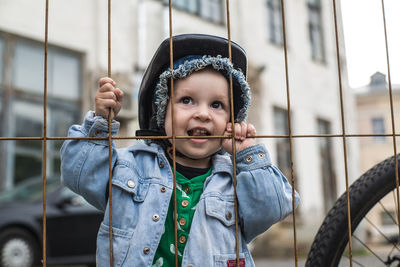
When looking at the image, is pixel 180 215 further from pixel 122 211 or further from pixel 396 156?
pixel 396 156

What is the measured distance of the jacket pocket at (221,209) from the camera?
1.31 meters

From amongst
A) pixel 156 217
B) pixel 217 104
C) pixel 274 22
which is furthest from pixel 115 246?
pixel 274 22

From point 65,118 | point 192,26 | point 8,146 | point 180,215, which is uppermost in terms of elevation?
point 192,26

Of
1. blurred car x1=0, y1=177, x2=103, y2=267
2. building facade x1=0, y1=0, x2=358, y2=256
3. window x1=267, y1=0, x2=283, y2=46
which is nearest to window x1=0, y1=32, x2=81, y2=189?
building facade x1=0, y1=0, x2=358, y2=256

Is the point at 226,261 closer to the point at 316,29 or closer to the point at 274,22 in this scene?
the point at 274,22

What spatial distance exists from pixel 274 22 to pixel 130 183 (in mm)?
9588

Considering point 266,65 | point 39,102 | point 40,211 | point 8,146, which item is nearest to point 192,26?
point 266,65

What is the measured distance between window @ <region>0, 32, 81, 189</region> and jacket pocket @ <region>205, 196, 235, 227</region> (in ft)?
18.7

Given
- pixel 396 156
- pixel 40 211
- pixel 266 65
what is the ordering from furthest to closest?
pixel 266 65, pixel 40 211, pixel 396 156

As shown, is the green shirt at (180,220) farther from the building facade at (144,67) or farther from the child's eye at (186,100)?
the building facade at (144,67)

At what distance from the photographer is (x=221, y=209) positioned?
1320mm

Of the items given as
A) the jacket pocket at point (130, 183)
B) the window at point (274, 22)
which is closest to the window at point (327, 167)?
the window at point (274, 22)

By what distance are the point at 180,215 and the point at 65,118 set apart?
6375mm

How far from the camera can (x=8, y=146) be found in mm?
6688
